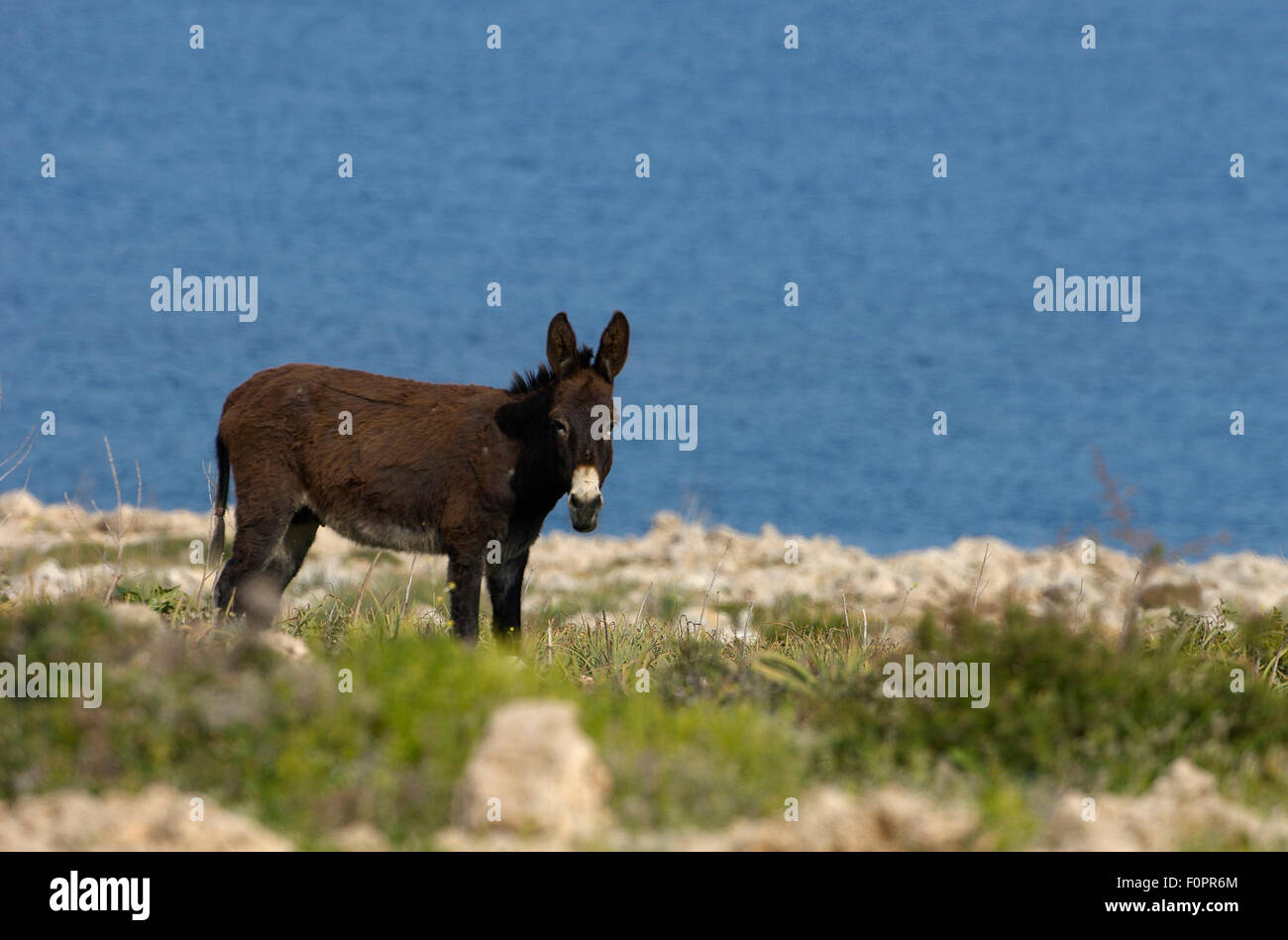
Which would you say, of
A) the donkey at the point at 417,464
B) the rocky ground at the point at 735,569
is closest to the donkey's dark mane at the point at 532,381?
the donkey at the point at 417,464

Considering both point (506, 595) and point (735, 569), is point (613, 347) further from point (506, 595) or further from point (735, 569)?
point (735, 569)

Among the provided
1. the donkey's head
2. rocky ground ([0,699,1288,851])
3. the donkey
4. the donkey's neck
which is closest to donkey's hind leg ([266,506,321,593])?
the donkey

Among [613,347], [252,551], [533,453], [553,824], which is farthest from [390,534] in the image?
[553,824]

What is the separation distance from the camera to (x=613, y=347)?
9148mm

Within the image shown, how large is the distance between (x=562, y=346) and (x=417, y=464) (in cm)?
132

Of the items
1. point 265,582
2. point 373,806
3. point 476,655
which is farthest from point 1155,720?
point 265,582

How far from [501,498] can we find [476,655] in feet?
8.11

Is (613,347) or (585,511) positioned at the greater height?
(613,347)

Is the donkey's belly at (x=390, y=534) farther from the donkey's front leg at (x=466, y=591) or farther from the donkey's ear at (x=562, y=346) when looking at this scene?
the donkey's ear at (x=562, y=346)

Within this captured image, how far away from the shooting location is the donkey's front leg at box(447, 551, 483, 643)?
892 cm

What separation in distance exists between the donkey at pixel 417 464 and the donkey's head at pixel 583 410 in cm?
1

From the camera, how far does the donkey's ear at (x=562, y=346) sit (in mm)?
9117

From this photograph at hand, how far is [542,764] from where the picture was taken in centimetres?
495
